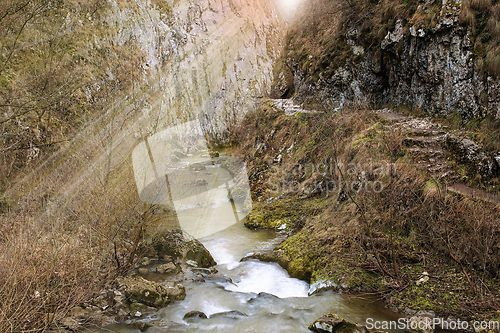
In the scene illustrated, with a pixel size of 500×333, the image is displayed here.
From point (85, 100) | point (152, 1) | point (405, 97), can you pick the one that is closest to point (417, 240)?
point (405, 97)

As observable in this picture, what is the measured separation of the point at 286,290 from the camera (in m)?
6.43

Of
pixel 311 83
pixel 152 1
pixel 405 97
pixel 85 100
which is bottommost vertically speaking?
pixel 405 97

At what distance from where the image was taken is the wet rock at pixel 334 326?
439cm

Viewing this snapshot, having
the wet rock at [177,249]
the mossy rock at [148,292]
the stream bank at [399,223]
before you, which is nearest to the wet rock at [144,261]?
the wet rock at [177,249]

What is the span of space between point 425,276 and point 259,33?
149 feet

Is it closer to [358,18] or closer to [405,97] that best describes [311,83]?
[358,18]

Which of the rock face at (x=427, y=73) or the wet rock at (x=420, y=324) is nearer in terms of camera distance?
the wet rock at (x=420, y=324)

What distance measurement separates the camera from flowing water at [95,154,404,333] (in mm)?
5059

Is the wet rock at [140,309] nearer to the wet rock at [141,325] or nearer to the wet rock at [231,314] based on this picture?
the wet rock at [141,325]

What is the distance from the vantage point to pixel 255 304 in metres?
5.89

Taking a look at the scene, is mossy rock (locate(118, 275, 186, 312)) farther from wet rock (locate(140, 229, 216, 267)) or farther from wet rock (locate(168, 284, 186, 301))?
wet rock (locate(140, 229, 216, 267))

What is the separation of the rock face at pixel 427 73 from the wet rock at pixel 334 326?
5644 mm

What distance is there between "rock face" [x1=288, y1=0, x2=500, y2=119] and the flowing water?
5.43 metres

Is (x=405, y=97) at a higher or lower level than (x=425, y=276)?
higher
